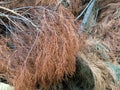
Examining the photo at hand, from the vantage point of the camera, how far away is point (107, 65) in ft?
10.9

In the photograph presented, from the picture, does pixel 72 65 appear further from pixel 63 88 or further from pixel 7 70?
pixel 7 70

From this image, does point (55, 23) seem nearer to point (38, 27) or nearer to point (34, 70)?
point (38, 27)

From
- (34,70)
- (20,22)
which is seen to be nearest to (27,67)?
(34,70)

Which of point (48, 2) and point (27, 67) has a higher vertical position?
point (48, 2)

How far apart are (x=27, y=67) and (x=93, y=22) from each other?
1.31 m

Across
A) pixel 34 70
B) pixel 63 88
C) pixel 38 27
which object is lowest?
pixel 63 88

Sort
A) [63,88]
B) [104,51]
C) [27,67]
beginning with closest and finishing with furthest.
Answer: [27,67], [63,88], [104,51]

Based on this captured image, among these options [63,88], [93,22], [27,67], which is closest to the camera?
[27,67]

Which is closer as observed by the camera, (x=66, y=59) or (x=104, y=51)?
(x=66, y=59)

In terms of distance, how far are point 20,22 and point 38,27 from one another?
271mm

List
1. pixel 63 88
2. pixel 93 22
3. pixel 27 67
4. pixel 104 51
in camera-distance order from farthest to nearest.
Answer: pixel 93 22, pixel 104 51, pixel 63 88, pixel 27 67

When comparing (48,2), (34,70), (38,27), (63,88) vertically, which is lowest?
(63,88)

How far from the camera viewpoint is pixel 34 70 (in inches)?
119

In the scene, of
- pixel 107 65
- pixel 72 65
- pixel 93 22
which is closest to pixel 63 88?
pixel 72 65
